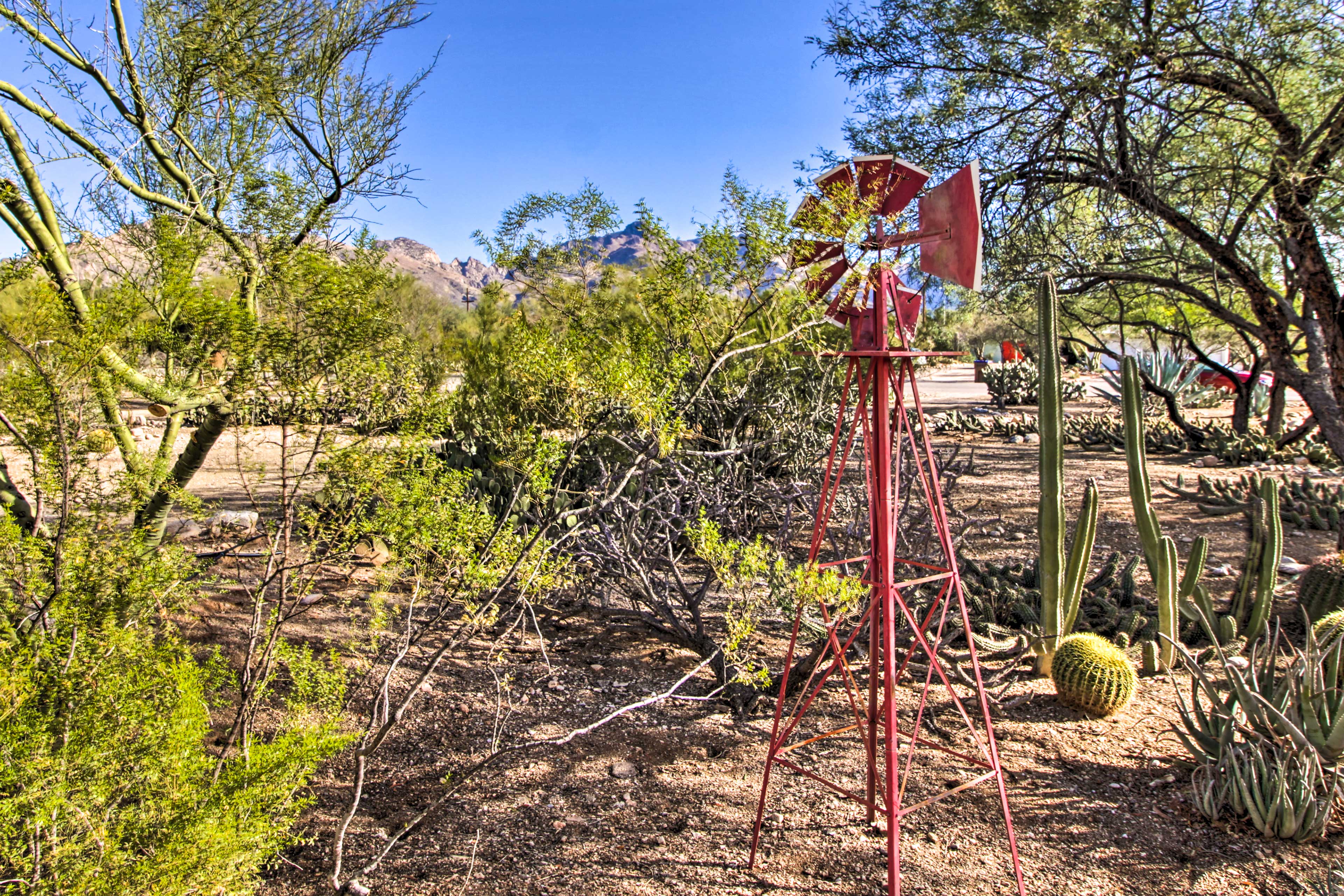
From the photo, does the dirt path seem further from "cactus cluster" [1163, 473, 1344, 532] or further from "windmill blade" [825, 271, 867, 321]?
"cactus cluster" [1163, 473, 1344, 532]

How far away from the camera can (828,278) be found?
277 centimetres

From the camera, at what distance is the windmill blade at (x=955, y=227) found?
2.31 meters

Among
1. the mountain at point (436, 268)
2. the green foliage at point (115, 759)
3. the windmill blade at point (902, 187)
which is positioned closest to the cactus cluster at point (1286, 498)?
the windmill blade at point (902, 187)

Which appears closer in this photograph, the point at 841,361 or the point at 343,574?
the point at 343,574

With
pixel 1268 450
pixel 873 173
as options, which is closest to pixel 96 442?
pixel 873 173

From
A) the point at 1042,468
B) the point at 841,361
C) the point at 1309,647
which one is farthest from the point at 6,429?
the point at 841,361

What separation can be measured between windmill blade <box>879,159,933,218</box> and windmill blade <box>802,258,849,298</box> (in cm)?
26

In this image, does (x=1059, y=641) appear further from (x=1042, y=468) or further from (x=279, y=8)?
(x=279, y=8)

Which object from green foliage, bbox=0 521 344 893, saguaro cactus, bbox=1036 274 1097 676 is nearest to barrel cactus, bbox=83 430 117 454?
green foliage, bbox=0 521 344 893

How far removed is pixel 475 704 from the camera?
4355 mm

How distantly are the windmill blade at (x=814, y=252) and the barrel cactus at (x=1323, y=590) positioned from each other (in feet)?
12.8

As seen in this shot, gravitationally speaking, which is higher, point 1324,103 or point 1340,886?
point 1324,103

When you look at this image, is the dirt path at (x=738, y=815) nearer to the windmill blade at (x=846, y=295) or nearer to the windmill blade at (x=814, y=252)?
the windmill blade at (x=846, y=295)

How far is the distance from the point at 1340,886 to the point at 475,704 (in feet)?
11.9
